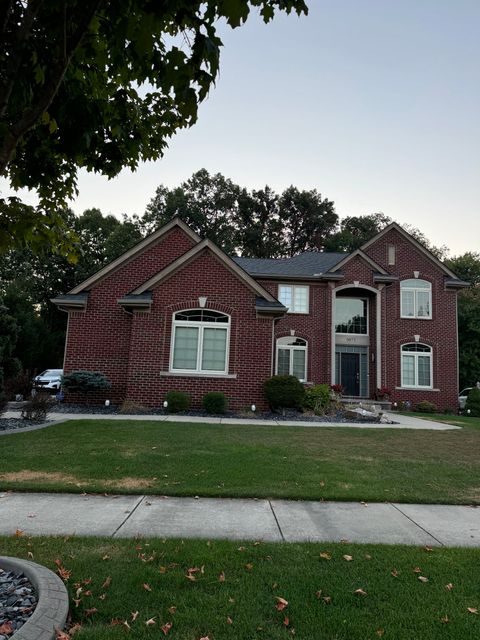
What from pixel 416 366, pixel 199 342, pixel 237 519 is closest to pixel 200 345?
pixel 199 342

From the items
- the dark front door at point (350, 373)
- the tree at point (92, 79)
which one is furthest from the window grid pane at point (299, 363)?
the tree at point (92, 79)

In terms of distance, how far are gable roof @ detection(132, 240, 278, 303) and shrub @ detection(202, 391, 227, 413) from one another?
12.3 ft

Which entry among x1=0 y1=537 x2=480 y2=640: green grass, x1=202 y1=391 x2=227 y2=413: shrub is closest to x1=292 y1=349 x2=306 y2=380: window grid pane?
x1=202 y1=391 x2=227 y2=413: shrub

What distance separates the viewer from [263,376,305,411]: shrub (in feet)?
47.5

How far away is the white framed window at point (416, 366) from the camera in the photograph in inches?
905

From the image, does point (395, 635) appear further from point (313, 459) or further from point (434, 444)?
point (434, 444)

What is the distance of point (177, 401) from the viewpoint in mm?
13961

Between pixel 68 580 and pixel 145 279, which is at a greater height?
pixel 145 279

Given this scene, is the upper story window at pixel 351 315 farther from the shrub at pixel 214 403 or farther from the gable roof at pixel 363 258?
the shrub at pixel 214 403

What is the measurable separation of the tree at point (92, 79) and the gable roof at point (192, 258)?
433 inches

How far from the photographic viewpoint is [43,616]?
2.65 m

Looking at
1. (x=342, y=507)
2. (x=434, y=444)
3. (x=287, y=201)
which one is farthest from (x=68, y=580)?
(x=287, y=201)

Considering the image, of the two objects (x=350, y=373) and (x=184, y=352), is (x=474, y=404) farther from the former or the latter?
(x=184, y=352)

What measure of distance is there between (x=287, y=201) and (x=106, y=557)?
5116 centimetres
